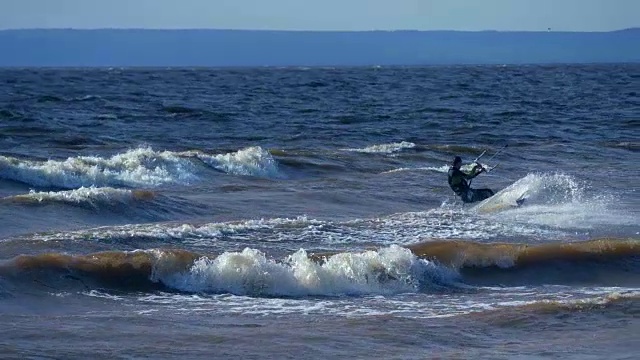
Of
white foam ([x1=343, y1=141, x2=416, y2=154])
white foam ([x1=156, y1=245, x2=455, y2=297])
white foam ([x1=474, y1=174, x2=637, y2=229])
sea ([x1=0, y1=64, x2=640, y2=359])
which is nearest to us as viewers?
sea ([x1=0, y1=64, x2=640, y2=359])

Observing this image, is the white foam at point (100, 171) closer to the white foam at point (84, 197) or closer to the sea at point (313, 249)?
the sea at point (313, 249)

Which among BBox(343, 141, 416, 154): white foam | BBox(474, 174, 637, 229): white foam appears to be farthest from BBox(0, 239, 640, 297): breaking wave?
BBox(343, 141, 416, 154): white foam

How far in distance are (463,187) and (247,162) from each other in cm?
799

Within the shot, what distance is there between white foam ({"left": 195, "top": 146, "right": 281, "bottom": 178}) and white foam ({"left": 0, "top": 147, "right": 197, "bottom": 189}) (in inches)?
39.9

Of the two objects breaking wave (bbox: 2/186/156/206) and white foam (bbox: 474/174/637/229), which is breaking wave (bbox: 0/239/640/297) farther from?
breaking wave (bbox: 2/186/156/206)

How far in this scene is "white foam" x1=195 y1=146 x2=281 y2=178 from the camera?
28.6 metres

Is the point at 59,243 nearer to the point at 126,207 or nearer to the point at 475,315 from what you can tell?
the point at 126,207

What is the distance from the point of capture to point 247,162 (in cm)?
2917

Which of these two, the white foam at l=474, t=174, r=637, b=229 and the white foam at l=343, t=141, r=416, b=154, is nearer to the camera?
the white foam at l=474, t=174, r=637, b=229

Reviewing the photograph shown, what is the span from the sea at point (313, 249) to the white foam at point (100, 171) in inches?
2.3

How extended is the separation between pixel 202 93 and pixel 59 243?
161 feet

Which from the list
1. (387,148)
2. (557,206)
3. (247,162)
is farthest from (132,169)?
(557,206)

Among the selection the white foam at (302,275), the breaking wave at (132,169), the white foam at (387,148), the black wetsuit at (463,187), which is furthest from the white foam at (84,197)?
the white foam at (387,148)

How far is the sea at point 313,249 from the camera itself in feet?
40.6
